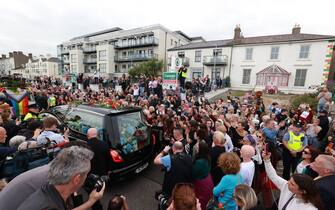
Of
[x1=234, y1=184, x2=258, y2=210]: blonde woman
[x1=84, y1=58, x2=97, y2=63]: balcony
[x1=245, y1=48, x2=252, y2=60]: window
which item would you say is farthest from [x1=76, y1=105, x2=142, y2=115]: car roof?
[x1=84, y1=58, x2=97, y2=63]: balcony

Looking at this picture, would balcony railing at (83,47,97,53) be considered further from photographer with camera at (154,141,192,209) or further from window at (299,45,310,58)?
photographer with camera at (154,141,192,209)

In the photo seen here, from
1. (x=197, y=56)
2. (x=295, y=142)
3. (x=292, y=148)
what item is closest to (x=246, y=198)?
(x=292, y=148)

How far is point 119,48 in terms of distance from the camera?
37875mm

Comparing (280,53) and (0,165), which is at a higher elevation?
(280,53)

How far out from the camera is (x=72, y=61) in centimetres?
4434

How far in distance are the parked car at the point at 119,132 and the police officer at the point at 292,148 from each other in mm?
3437

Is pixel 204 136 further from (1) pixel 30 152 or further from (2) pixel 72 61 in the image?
Answer: (2) pixel 72 61

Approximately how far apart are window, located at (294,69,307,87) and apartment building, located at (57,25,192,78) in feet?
73.5

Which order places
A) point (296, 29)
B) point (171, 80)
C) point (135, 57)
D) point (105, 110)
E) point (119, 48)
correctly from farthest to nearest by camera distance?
point (119, 48)
point (135, 57)
point (296, 29)
point (171, 80)
point (105, 110)

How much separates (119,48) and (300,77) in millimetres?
33189

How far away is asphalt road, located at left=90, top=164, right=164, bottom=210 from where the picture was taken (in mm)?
3408

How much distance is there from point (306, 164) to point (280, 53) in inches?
903

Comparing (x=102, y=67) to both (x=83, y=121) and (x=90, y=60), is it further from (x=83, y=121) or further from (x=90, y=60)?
(x=83, y=121)

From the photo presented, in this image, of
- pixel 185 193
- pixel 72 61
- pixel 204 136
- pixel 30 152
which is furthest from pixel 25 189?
pixel 72 61
